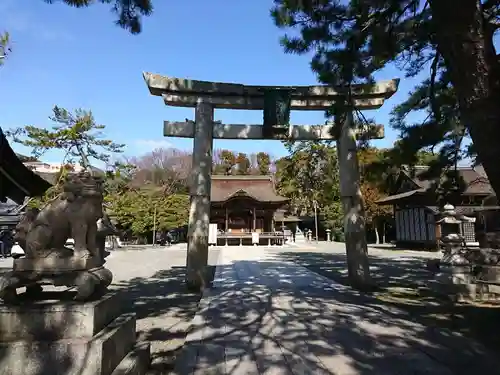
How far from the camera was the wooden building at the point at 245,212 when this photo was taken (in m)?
29.0


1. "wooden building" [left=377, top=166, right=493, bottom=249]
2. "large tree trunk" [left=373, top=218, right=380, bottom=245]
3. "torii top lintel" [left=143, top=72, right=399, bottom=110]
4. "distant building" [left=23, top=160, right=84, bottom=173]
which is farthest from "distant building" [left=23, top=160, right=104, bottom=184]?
"large tree trunk" [left=373, top=218, right=380, bottom=245]

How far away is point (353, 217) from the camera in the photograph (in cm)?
846

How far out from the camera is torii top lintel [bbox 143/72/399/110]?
8.47 meters

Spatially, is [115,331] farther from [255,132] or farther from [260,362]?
[255,132]

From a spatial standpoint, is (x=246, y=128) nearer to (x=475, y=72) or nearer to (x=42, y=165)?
(x=475, y=72)

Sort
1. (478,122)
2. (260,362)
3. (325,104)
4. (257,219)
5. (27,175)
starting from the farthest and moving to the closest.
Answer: (257,219)
(325,104)
(27,175)
(260,362)
(478,122)

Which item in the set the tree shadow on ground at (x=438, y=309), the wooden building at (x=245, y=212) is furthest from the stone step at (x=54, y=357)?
the wooden building at (x=245, y=212)

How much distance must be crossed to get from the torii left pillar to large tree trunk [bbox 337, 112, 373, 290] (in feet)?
10.3

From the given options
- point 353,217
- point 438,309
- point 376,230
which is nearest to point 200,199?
point 353,217

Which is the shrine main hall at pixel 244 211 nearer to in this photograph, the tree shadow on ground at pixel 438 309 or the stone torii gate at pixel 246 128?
the tree shadow on ground at pixel 438 309

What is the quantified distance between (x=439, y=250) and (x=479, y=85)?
68.1ft

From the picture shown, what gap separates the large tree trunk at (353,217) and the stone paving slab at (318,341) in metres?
1.28

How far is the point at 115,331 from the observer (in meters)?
3.17

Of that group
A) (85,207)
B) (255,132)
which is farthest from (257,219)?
(85,207)
